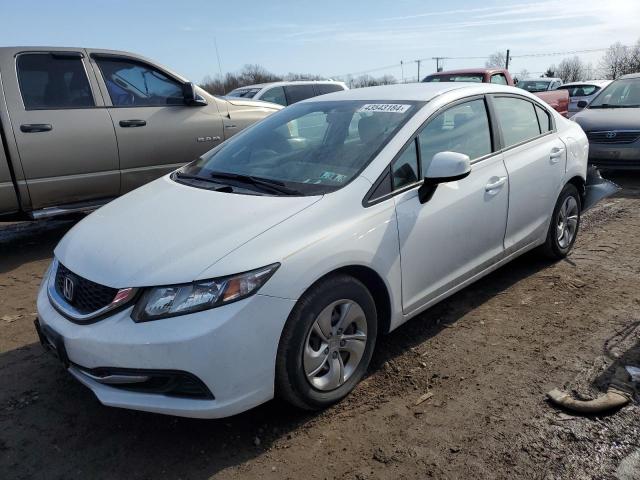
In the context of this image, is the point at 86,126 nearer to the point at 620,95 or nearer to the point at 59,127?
the point at 59,127

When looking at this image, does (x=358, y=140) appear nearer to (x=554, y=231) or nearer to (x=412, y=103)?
(x=412, y=103)

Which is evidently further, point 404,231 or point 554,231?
point 554,231

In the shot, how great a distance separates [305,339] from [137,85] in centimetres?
453

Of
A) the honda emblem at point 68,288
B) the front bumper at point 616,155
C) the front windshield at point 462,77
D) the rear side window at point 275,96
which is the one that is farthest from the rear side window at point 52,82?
the front windshield at point 462,77

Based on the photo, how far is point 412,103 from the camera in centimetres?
345

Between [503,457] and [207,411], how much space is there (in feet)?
4.49

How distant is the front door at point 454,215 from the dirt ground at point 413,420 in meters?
0.45

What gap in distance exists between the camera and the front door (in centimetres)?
310

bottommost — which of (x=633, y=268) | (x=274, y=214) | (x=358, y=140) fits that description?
(x=633, y=268)

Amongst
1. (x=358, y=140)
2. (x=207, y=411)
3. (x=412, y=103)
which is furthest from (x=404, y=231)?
(x=207, y=411)

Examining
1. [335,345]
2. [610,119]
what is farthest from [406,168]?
[610,119]

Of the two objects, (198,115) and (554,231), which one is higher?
(198,115)

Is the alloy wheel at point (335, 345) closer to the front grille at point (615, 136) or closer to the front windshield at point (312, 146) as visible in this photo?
the front windshield at point (312, 146)

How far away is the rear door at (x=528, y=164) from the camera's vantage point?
12.9ft
